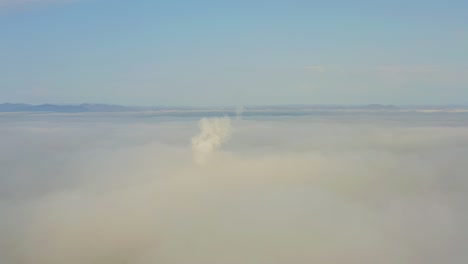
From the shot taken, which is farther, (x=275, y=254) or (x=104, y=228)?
(x=104, y=228)

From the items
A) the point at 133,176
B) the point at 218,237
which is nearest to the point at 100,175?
the point at 133,176

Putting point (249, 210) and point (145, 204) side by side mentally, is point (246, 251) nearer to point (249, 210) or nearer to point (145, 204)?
point (249, 210)

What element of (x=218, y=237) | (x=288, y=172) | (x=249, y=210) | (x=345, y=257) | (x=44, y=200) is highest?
(x=288, y=172)

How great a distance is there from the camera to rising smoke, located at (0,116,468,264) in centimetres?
10625

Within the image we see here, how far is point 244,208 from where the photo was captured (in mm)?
135875

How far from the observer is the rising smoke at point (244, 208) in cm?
10625

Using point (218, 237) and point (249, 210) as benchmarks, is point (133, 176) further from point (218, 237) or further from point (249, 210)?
point (218, 237)

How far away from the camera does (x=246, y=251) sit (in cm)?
10969

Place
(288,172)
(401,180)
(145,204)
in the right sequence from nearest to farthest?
(145,204), (401,180), (288,172)

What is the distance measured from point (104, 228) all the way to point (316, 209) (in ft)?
188

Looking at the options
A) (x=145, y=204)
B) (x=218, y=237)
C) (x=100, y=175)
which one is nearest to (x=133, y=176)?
(x=100, y=175)

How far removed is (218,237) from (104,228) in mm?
28902

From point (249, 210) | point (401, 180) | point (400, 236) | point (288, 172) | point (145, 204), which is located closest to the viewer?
point (400, 236)

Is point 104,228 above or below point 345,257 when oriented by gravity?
above
